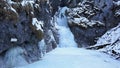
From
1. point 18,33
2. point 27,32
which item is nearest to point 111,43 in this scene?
point 27,32

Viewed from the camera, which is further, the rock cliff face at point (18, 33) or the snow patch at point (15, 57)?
the snow patch at point (15, 57)

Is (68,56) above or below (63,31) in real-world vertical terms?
below

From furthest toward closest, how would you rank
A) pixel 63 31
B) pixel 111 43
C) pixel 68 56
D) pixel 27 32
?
pixel 63 31, pixel 111 43, pixel 68 56, pixel 27 32

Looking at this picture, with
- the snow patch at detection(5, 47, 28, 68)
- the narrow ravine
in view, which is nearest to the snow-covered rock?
the narrow ravine

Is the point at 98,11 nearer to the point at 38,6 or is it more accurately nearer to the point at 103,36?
the point at 103,36

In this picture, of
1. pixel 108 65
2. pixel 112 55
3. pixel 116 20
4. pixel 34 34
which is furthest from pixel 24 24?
pixel 116 20

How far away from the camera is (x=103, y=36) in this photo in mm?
23266

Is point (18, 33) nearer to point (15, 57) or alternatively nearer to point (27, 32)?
point (27, 32)

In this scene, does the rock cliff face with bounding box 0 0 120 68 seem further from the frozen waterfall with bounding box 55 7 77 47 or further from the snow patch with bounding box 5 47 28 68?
the frozen waterfall with bounding box 55 7 77 47

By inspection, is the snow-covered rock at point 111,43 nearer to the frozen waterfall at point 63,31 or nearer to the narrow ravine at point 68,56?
the narrow ravine at point 68,56

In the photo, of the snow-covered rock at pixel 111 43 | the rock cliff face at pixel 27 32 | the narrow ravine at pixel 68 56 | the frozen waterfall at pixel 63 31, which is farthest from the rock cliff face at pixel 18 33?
the frozen waterfall at pixel 63 31

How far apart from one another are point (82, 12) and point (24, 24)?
1398cm

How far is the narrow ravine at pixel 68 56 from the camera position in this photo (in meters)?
12.5

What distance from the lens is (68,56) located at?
15.4 metres
